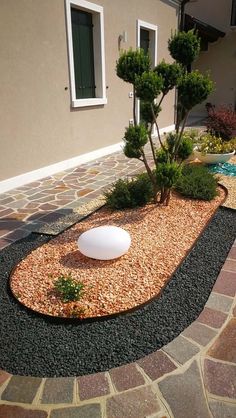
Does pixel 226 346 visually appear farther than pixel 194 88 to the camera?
No

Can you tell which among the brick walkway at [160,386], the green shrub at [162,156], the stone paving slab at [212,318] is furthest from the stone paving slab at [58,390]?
the green shrub at [162,156]

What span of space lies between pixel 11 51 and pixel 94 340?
4955 mm

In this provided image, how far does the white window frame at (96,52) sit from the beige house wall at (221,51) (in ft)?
33.9

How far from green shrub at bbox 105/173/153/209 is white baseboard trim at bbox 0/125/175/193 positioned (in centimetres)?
211

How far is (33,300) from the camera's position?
9.29 feet

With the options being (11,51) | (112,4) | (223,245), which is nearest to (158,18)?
(112,4)

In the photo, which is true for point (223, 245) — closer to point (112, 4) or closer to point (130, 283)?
point (130, 283)

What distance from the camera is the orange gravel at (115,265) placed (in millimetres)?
2793

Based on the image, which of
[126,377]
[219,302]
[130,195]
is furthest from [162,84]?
[126,377]

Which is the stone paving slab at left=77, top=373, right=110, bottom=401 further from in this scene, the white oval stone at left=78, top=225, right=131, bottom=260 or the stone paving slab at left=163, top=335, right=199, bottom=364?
the white oval stone at left=78, top=225, right=131, bottom=260

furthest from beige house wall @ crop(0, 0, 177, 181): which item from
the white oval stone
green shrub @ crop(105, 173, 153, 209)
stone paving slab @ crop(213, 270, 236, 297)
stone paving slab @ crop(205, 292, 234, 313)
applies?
stone paving slab @ crop(205, 292, 234, 313)

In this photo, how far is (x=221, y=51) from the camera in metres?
16.2

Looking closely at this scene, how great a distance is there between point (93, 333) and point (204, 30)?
1447cm

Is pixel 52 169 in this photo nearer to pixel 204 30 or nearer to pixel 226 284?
pixel 226 284
